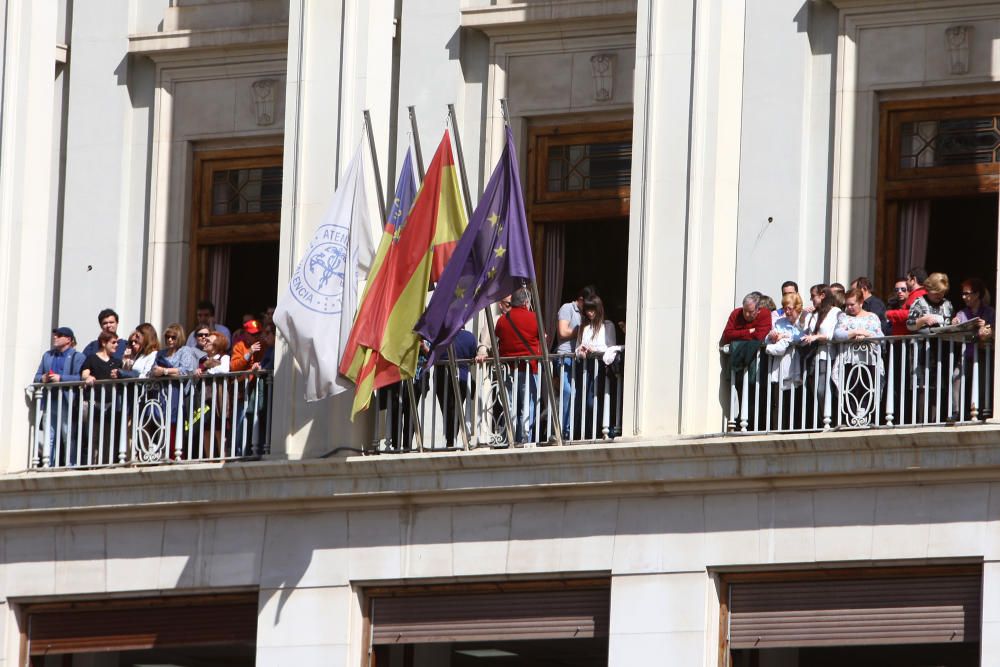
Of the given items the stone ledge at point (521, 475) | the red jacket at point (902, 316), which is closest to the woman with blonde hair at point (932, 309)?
the red jacket at point (902, 316)

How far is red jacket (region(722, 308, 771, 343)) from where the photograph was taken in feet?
81.7

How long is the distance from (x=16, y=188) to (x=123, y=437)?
2.75 m

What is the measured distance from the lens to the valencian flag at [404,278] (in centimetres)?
2569

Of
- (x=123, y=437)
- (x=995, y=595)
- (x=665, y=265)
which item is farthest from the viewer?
(x=123, y=437)

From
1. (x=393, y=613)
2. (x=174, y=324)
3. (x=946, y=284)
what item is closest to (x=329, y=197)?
(x=174, y=324)

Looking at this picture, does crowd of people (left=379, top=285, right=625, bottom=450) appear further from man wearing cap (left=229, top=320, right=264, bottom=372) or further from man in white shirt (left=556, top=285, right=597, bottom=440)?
man wearing cap (left=229, top=320, right=264, bottom=372)

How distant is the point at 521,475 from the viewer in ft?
82.6

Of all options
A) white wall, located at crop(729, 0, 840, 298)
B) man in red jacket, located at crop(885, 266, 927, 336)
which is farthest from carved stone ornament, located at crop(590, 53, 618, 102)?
man in red jacket, located at crop(885, 266, 927, 336)

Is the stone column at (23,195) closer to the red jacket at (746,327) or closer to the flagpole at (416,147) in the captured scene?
the flagpole at (416,147)

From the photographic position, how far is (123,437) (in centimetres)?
2720

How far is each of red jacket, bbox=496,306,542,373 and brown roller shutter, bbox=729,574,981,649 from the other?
9.79ft

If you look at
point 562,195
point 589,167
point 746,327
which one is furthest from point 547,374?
point 589,167

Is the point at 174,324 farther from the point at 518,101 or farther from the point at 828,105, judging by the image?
the point at 828,105

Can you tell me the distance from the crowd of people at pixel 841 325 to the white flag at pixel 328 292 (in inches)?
137
